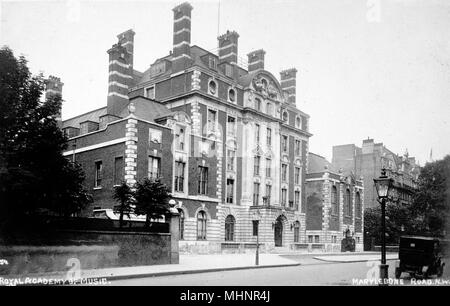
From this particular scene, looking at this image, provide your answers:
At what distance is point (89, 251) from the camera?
18328mm

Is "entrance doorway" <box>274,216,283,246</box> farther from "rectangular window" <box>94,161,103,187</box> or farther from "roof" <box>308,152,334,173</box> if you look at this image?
"rectangular window" <box>94,161,103,187</box>

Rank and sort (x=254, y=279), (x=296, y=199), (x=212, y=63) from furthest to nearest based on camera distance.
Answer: (x=296, y=199)
(x=212, y=63)
(x=254, y=279)

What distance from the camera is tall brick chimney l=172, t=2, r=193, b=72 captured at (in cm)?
3969

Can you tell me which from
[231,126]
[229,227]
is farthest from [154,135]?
[229,227]

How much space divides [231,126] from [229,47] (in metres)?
9.08

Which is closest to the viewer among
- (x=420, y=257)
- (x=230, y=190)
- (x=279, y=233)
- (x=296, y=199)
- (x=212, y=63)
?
(x=420, y=257)

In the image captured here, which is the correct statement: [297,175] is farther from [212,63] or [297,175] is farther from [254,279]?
[254,279]

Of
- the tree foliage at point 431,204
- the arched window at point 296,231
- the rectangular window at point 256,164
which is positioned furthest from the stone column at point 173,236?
the arched window at point 296,231

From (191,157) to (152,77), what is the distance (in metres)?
12.5

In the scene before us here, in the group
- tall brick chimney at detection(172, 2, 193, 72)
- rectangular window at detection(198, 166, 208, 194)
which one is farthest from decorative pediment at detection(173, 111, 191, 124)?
tall brick chimney at detection(172, 2, 193, 72)

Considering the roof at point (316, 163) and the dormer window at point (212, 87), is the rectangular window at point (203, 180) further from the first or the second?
the roof at point (316, 163)

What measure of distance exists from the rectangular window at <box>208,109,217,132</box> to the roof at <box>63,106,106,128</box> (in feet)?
31.9

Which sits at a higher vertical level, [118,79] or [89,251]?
[118,79]
